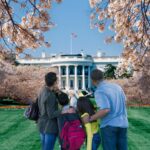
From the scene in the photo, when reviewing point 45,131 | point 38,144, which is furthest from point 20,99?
point 45,131

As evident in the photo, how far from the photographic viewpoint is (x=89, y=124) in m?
6.52

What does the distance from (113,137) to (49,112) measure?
1024 mm

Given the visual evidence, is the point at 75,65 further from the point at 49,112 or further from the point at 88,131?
the point at 49,112

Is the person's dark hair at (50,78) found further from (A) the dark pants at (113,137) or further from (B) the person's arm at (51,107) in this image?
(A) the dark pants at (113,137)

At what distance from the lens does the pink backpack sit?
6445 mm

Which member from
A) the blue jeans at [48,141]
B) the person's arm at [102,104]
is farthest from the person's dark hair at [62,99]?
the person's arm at [102,104]

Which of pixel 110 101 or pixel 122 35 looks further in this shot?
pixel 122 35

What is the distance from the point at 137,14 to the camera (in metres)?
10.6

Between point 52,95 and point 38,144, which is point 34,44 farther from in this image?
point 52,95

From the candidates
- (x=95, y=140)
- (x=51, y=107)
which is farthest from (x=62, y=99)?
(x=95, y=140)

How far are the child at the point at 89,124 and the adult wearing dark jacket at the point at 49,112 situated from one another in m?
0.38

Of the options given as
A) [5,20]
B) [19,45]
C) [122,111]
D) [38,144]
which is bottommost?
[38,144]

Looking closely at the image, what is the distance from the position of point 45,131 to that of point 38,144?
4736mm

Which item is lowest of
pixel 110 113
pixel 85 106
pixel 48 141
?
pixel 48 141
